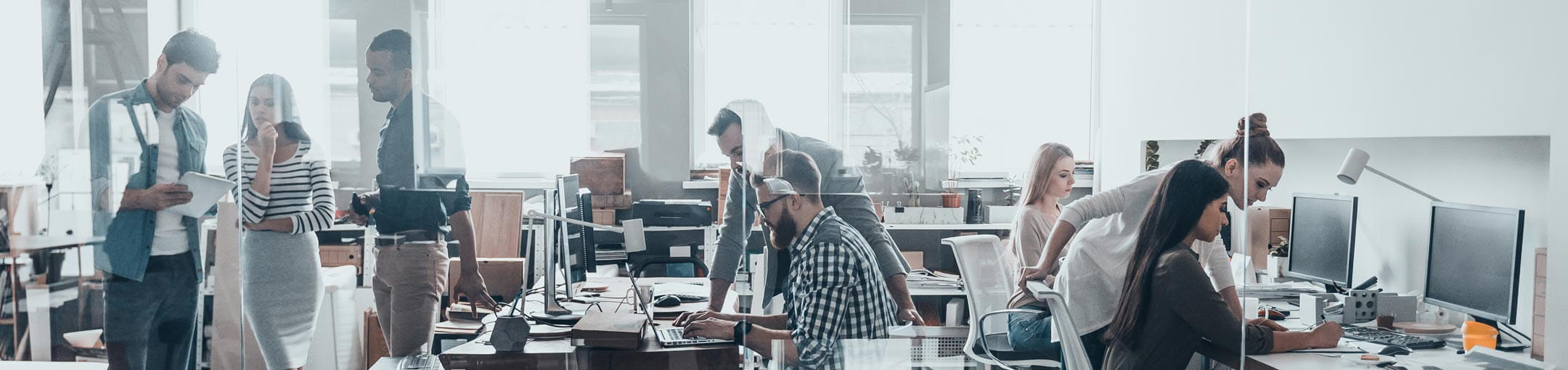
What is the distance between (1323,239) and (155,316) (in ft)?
10.2

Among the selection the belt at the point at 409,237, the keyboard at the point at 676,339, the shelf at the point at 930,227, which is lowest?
the keyboard at the point at 676,339

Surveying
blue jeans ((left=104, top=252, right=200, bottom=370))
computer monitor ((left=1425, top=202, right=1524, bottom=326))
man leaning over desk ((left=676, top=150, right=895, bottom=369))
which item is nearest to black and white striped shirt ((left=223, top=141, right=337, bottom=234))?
blue jeans ((left=104, top=252, right=200, bottom=370))

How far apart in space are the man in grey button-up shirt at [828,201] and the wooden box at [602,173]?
0.26 metres

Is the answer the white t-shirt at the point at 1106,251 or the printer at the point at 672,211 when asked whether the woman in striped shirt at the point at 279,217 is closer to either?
the printer at the point at 672,211

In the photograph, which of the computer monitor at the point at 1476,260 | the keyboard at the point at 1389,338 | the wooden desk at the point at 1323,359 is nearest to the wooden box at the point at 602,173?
the wooden desk at the point at 1323,359

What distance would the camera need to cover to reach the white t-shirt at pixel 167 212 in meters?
2.29

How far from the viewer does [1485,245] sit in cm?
209

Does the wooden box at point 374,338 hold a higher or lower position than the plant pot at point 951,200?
lower

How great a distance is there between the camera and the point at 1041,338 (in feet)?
7.48

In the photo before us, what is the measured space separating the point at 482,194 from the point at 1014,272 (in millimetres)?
1412

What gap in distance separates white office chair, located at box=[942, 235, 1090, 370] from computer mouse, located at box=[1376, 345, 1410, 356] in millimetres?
681

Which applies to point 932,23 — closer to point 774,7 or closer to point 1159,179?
point 774,7

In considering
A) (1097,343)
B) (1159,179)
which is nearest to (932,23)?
(1159,179)

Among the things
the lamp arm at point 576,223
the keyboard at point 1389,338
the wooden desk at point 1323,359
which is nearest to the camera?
the wooden desk at point 1323,359
